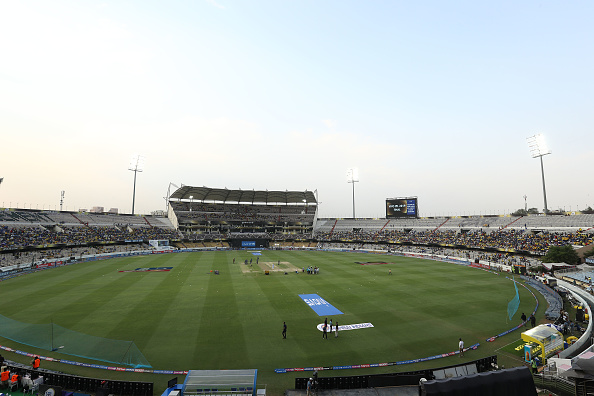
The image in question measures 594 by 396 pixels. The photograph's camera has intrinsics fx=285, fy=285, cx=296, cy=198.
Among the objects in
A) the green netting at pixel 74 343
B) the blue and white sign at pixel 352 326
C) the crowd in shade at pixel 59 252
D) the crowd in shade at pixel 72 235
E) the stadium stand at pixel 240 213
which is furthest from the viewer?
the stadium stand at pixel 240 213

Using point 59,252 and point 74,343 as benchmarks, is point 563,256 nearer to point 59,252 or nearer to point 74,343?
point 74,343

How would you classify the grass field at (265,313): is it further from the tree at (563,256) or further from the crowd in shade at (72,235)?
the crowd in shade at (72,235)

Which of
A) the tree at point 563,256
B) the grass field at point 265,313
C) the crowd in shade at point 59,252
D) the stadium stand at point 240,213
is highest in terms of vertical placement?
the stadium stand at point 240,213

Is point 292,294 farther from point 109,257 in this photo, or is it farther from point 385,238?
point 385,238

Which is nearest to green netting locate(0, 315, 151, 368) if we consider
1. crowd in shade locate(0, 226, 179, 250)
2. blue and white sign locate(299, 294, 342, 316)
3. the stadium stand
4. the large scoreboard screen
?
blue and white sign locate(299, 294, 342, 316)

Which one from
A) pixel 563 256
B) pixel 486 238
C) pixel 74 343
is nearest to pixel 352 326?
pixel 74 343

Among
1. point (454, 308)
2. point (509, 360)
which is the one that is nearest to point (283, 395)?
point (509, 360)

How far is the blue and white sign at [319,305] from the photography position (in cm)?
2311

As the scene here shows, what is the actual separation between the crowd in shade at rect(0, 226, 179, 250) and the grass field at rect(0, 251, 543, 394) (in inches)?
843

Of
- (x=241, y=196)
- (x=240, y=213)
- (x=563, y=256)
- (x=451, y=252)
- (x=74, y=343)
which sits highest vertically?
(x=241, y=196)

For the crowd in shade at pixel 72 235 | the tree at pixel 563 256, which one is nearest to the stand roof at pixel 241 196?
the crowd in shade at pixel 72 235

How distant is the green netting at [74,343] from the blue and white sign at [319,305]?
42.8ft

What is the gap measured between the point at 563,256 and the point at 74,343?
56.1m

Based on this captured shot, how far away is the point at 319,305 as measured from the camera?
25.0 meters
